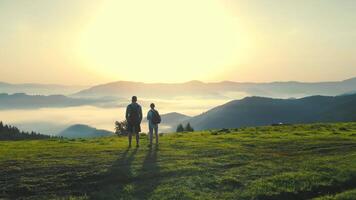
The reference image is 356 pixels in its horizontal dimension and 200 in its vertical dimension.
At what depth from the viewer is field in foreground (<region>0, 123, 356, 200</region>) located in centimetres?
2439

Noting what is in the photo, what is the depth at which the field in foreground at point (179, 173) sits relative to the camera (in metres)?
24.4

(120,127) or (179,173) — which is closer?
(179,173)

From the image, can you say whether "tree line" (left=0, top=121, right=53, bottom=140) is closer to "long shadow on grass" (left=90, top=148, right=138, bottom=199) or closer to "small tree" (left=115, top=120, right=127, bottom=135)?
"small tree" (left=115, top=120, right=127, bottom=135)

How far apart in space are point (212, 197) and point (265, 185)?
363 cm

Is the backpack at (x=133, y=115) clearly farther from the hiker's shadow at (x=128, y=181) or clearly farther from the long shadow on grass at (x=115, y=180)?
the long shadow on grass at (x=115, y=180)

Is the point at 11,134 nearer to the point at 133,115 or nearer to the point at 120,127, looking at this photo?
the point at 120,127

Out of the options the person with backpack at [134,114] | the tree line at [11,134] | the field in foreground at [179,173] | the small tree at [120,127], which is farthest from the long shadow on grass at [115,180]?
the tree line at [11,134]

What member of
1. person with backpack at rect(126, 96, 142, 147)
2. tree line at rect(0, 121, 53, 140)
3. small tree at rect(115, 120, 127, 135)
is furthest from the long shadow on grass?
tree line at rect(0, 121, 53, 140)

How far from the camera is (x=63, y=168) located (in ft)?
97.9

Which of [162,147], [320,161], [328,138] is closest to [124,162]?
[162,147]

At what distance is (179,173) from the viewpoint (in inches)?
1133

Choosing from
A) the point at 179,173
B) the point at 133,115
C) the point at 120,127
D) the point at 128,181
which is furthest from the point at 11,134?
the point at 128,181

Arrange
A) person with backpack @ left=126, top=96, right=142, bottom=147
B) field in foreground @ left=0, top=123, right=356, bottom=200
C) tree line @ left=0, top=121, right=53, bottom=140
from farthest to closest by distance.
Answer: tree line @ left=0, top=121, right=53, bottom=140
person with backpack @ left=126, top=96, right=142, bottom=147
field in foreground @ left=0, top=123, right=356, bottom=200

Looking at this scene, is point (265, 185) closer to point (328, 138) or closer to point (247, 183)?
point (247, 183)
